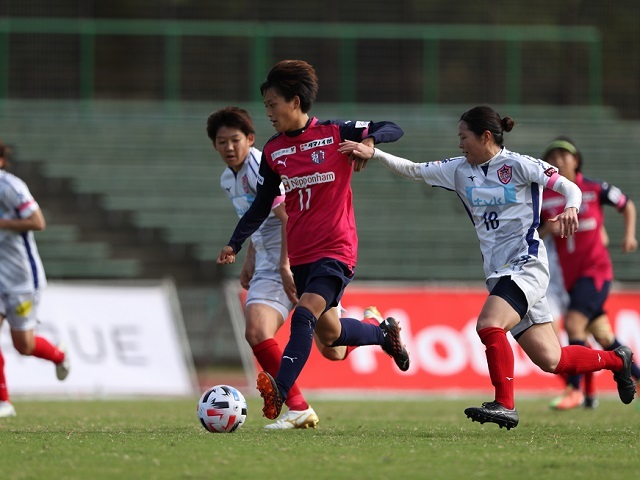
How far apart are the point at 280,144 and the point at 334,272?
963 millimetres

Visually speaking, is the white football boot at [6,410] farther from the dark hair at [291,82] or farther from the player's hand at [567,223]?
the player's hand at [567,223]

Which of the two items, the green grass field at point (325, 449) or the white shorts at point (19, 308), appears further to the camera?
the white shorts at point (19, 308)

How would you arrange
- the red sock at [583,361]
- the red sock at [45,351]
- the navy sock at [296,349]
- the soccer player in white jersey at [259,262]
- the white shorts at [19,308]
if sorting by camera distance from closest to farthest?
1. the navy sock at [296,349]
2. the red sock at [583,361]
3. the soccer player in white jersey at [259,262]
4. the white shorts at [19,308]
5. the red sock at [45,351]

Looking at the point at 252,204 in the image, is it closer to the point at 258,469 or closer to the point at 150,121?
the point at 258,469

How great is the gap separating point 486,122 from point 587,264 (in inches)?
171

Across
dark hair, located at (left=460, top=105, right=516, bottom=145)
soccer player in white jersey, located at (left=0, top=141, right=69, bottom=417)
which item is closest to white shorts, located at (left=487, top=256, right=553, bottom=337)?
dark hair, located at (left=460, top=105, right=516, bottom=145)

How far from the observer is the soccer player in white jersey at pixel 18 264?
1045 centimetres

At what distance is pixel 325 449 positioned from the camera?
6953 mm

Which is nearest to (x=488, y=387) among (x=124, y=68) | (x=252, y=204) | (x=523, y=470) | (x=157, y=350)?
(x=157, y=350)

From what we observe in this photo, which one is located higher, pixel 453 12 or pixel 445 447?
pixel 453 12

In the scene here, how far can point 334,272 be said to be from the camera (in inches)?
322

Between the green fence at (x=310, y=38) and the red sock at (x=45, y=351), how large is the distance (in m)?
12.7

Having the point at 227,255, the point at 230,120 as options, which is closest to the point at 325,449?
the point at 227,255

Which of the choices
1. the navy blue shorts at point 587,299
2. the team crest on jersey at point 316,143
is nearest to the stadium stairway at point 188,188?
the navy blue shorts at point 587,299
